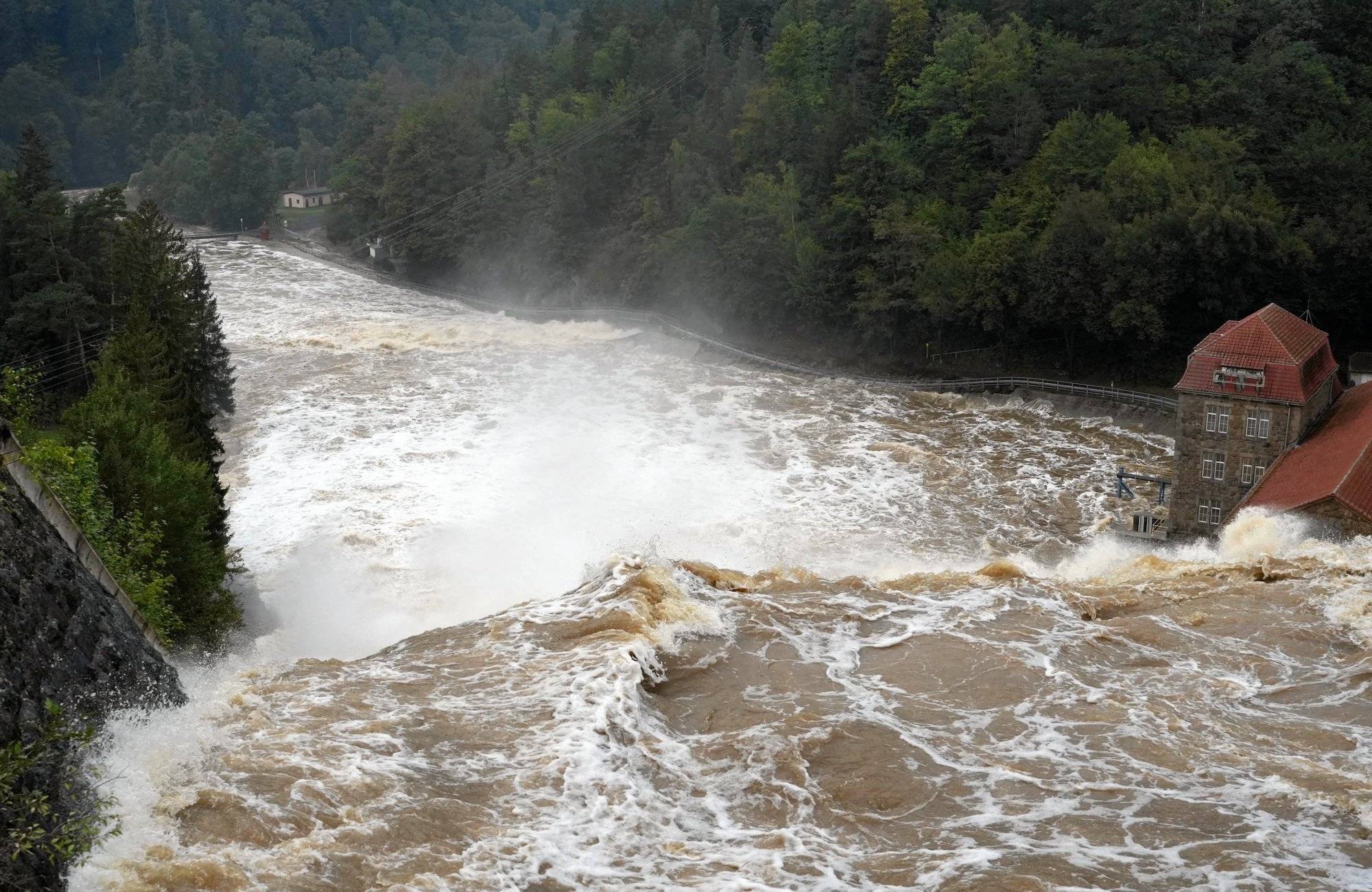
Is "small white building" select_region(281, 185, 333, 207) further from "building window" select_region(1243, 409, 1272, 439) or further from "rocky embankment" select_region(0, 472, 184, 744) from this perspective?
"rocky embankment" select_region(0, 472, 184, 744)

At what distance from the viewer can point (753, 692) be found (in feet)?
81.5

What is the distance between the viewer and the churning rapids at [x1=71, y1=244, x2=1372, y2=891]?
19141 mm

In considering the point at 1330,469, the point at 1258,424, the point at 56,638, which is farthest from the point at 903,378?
the point at 56,638

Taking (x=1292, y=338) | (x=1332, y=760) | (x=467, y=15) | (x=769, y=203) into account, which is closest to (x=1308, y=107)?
(x=769, y=203)

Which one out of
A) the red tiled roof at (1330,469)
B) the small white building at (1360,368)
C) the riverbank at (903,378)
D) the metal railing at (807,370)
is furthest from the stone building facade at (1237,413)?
the metal railing at (807,370)

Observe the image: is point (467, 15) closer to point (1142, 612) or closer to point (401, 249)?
point (401, 249)

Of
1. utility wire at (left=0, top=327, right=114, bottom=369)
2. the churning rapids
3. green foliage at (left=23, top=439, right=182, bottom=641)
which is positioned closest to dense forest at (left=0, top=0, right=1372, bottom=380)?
the churning rapids

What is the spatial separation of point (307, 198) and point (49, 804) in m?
117

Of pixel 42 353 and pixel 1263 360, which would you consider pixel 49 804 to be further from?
pixel 42 353

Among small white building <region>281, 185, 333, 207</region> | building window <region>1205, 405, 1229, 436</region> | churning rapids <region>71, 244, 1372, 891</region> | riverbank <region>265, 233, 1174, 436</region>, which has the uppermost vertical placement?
small white building <region>281, 185, 333, 207</region>

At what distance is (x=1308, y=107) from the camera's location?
64.1 metres

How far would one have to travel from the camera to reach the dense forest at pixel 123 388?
28.2 metres

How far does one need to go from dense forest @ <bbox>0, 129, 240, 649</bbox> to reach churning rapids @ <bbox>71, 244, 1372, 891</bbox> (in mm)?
2483

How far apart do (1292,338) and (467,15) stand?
162m
